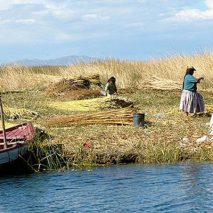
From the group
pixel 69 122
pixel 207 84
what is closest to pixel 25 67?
pixel 207 84

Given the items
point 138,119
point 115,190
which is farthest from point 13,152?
point 138,119

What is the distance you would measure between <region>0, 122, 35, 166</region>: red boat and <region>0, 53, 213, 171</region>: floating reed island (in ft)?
0.92

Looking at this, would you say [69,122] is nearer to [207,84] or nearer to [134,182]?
[134,182]

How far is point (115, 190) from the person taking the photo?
12.1 m

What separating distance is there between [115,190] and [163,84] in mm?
14866

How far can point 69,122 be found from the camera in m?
17.8

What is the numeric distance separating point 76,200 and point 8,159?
2.66 m

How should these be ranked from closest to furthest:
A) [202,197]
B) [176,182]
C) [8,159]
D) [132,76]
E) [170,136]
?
[202,197]
[176,182]
[8,159]
[170,136]
[132,76]

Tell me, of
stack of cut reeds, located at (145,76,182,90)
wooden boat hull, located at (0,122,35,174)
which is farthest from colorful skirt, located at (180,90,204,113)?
stack of cut reeds, located at (145,76,182,90)

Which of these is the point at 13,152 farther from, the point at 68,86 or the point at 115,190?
the point at 68,86

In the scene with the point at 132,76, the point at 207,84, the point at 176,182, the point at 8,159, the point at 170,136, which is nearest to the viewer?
the point at 176,182

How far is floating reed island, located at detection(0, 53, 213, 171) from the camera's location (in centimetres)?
1438

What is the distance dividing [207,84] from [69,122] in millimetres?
10920

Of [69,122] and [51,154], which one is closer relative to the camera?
[51,154]
